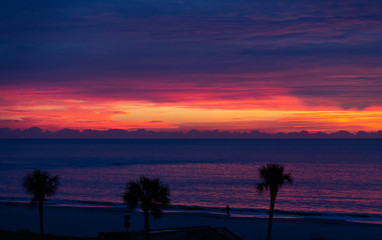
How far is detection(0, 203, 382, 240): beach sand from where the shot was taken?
3784 cm

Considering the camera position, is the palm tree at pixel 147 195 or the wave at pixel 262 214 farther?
the wave at pixel 262 214

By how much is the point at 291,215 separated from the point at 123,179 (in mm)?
51194

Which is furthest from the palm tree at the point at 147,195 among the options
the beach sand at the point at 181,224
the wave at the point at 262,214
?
the wave at the point at 262,214

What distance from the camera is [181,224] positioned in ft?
138

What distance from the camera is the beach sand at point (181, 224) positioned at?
37.8m

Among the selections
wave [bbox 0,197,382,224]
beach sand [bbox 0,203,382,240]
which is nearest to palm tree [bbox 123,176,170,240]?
→ beach sand [bbox 0,203,382,240]

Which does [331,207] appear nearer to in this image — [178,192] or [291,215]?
[291,215]

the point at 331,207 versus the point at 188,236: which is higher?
the point at 188,236

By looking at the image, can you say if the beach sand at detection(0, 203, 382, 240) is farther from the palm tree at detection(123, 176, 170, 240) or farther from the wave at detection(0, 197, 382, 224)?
the palm tree at detection(123, 176, 170, 240)

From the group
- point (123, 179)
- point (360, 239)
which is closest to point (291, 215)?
point (360, 239)

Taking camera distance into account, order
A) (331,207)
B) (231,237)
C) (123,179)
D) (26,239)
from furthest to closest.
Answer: (123,179)
(331,207)
(26,239)
(231,237)

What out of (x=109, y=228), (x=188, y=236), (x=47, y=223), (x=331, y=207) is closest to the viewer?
(x=188, y=236)

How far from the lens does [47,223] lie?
43281mm

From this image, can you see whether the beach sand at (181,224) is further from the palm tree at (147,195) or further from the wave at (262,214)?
the palm tree at (147,195)
